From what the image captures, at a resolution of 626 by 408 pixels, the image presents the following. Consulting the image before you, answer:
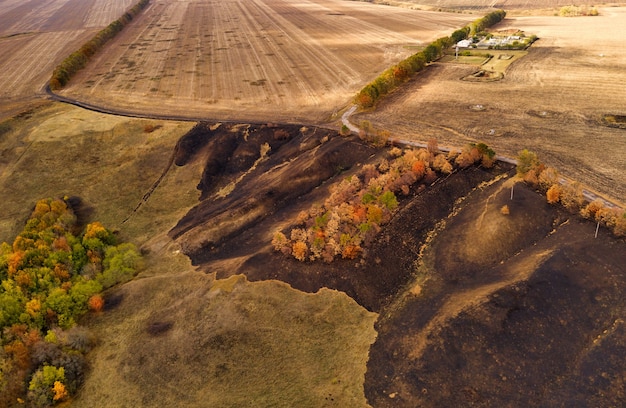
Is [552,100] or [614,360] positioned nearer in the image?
[614,360]

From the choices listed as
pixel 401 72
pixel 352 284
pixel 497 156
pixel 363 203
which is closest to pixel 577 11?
pixel 401 72

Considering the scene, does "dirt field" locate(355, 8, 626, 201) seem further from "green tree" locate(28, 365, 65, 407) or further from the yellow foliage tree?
the yellow foliage tree

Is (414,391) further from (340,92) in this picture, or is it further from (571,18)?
(571,18)

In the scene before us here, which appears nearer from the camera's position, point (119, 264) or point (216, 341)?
point (216, 341)

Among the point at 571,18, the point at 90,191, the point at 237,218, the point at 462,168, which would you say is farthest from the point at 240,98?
the point at 571,18

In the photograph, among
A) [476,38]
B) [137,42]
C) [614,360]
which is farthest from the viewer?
[137,42]

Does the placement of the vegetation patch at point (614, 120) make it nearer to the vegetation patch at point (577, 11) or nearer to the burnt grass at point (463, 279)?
the burnt grass at point (463, 279)

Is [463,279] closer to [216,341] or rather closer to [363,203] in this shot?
[363,203]
